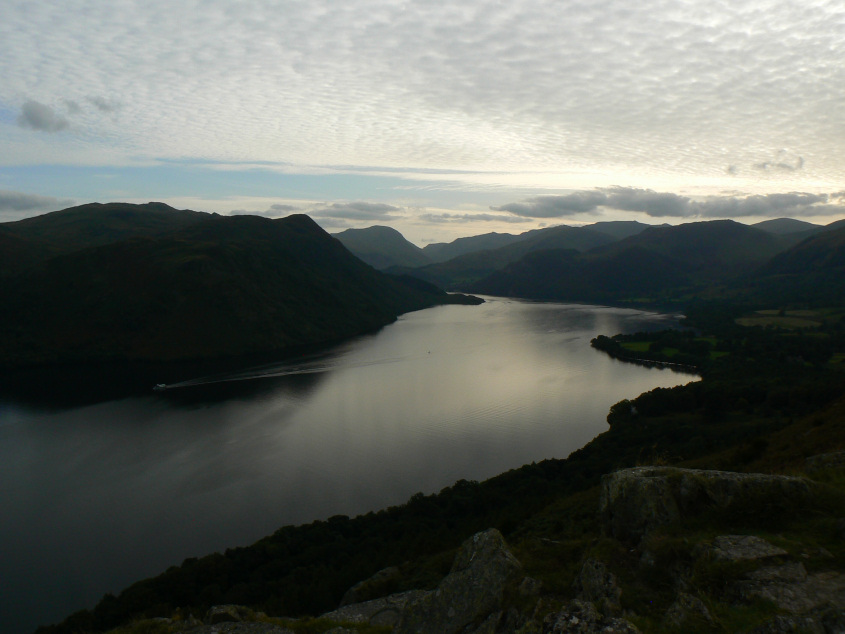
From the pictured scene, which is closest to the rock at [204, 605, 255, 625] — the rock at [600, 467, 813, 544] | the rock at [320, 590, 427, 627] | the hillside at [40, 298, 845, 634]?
the hillside at [40, 298, 845, 634]

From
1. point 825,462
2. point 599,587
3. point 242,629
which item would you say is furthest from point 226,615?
point 825,462

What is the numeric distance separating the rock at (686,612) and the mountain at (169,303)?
3917 inches

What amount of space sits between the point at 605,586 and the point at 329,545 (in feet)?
76.9

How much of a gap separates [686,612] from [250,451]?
1838 inches

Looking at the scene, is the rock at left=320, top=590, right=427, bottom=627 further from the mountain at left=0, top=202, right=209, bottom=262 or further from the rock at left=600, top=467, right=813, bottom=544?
the mountain at left=0, top=202, right=209, bottom=262

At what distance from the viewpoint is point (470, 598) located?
10.4 meters

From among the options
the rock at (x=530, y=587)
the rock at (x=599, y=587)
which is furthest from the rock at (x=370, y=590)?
the rock at (x=599, y=587)

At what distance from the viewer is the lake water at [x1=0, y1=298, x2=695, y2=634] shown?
3262cm

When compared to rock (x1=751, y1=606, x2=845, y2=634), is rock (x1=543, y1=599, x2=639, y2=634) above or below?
below

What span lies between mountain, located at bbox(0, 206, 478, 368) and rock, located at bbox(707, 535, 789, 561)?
325 feet

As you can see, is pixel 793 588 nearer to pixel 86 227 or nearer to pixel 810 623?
pixel 810 623

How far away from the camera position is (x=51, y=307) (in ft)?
330

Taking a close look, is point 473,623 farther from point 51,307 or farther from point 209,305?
point 51,307

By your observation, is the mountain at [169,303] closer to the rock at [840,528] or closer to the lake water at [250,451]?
the lake water at [250,451]
